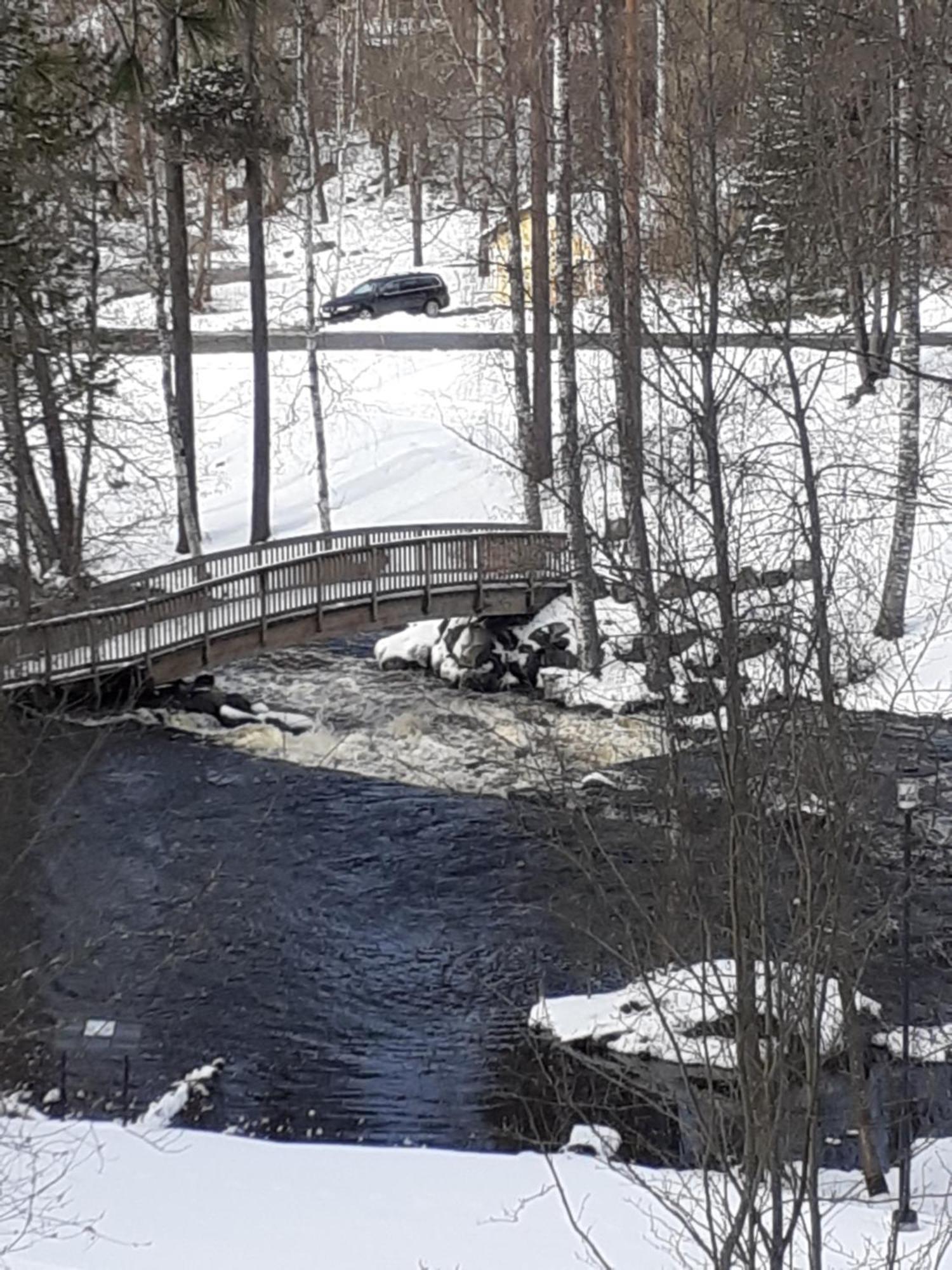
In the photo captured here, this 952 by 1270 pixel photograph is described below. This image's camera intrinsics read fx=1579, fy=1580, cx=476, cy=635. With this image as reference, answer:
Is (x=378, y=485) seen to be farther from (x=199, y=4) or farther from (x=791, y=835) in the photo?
(x=791, y=835)

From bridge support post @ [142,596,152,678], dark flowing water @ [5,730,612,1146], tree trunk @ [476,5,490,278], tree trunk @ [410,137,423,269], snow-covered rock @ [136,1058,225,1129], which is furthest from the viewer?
tree trunk @ [410,137,423,269]

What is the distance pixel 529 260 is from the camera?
105ft

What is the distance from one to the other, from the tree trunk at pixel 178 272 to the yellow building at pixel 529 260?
4.24 metres

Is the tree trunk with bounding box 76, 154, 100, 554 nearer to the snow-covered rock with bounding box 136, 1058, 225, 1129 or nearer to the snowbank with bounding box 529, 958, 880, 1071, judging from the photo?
the snow-covered rock with bounding box 136, 1058, 225, 1129

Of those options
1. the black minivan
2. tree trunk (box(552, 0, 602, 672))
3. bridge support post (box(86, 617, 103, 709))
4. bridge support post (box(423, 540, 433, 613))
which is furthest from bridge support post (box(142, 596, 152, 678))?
the black minivan

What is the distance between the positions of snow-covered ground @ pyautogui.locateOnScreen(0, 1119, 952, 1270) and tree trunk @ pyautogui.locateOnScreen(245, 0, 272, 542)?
553 inches

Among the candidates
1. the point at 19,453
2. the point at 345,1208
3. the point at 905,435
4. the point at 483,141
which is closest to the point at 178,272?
the point at 483,141

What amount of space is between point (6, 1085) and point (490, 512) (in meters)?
14.6

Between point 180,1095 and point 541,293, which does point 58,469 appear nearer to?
point 541,293

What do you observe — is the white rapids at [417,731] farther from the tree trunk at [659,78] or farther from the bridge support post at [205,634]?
the tree trunk at [659,78]

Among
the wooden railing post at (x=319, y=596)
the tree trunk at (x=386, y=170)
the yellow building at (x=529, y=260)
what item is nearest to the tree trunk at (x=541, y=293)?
the yellow building at (x=529, y=260)

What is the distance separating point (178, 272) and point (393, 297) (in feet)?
43.7

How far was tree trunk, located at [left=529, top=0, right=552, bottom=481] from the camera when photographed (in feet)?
69.5

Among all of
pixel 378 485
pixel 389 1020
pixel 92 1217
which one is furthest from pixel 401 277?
pixel 92 1217
